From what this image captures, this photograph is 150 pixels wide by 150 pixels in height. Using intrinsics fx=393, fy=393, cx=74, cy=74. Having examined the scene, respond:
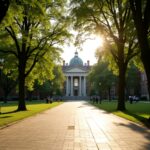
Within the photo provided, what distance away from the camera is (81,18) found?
38625 millimetres

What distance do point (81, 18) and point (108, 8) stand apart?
2940 mm

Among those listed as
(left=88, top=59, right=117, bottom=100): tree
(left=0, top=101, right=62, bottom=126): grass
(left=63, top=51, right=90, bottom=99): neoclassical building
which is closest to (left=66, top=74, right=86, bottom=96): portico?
(left=63, top=51, right=90, bottom=99): neoclassical building

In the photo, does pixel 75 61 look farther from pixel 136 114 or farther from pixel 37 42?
pixel 136 114

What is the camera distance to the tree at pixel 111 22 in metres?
38.1

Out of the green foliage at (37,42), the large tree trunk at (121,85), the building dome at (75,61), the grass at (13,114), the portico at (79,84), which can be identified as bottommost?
the grass at (13,114)

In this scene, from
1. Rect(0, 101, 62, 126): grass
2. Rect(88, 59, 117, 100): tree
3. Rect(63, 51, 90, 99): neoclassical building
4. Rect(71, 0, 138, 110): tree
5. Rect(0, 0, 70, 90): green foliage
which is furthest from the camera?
Rect(63, 51, 90, 99): neoclassical building

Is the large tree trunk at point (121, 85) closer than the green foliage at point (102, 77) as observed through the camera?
Yes

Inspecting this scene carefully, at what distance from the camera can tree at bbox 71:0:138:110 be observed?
3812 centimetres

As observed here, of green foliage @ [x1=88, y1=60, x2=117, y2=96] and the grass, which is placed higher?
green foliage @ [x1=88, y1=60, x2=117, y2=96]

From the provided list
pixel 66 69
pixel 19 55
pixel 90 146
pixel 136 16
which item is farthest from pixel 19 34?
pixel 66 69

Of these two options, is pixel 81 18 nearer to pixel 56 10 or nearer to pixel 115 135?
pixel 56 10

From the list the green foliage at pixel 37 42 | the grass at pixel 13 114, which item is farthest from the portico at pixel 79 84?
the green foliage at pixel 37 42

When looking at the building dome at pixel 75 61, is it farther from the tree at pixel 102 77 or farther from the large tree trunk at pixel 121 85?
the large tree trunk at pixel 121 85

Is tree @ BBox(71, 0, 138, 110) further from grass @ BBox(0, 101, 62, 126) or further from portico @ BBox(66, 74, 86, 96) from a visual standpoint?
portico @ BBox(66, 74, 86, 96)
